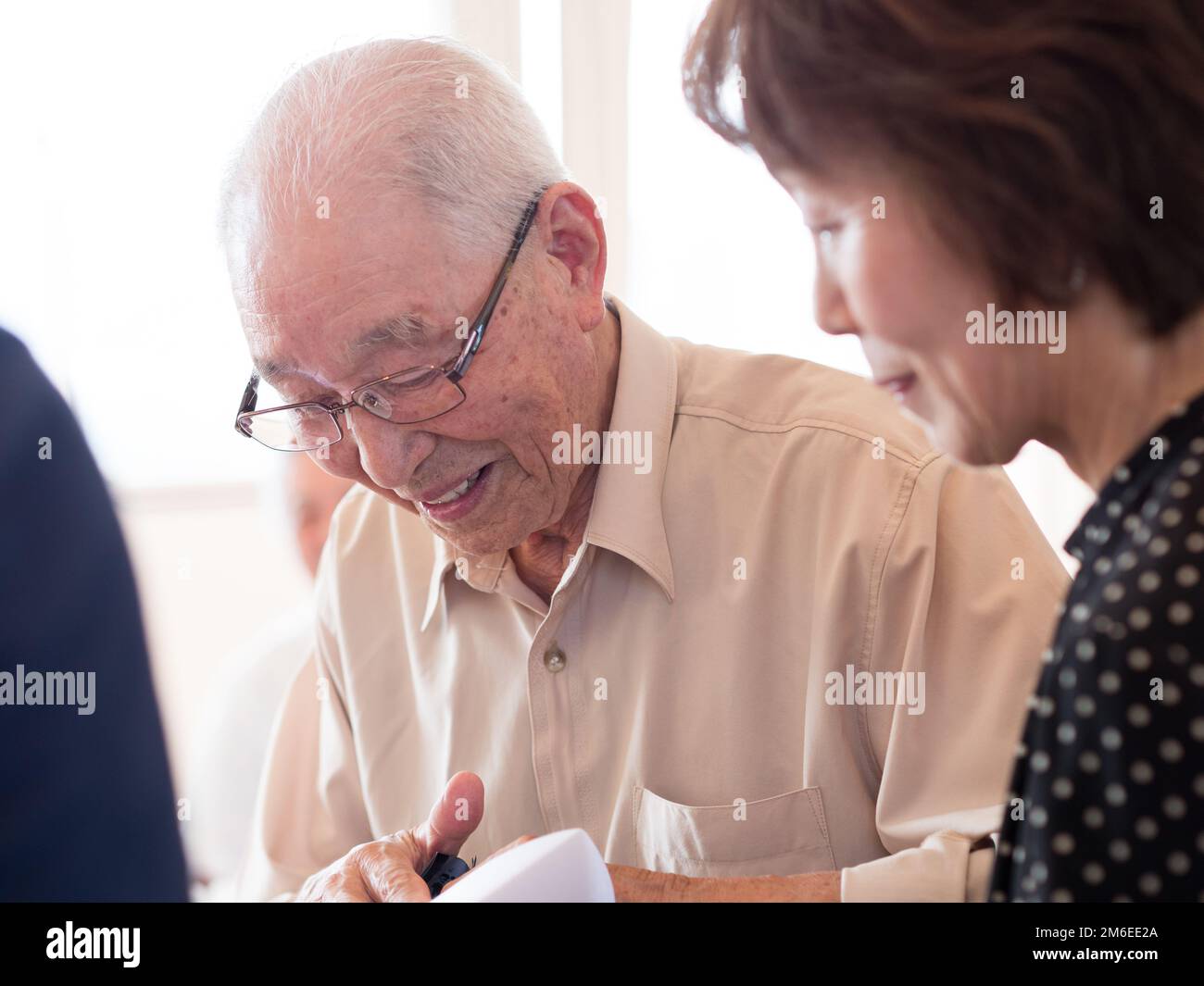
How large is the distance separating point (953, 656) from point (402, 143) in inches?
25.5

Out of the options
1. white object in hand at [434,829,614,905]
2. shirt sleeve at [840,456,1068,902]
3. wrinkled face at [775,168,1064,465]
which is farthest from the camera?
shirt sleeve at [840,456,1068,902]

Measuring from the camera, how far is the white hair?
3.08 ft

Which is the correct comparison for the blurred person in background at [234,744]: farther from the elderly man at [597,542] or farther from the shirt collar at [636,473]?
the shirt collar at [636,473]

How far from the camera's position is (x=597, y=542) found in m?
1.06

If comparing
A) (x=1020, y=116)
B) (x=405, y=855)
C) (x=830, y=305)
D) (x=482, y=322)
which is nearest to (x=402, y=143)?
(x=482, y=322)

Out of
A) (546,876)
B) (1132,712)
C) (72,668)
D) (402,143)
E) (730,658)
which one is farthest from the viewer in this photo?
(72,668)

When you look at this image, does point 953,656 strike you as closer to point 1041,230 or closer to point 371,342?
point 1041,230

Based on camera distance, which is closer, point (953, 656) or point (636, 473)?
point (953, 656)

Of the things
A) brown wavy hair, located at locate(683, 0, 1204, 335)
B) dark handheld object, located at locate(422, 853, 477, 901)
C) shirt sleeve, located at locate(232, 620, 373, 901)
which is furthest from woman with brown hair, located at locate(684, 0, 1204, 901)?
shirt sleeve, located at locate(232, 620, 373, 901)

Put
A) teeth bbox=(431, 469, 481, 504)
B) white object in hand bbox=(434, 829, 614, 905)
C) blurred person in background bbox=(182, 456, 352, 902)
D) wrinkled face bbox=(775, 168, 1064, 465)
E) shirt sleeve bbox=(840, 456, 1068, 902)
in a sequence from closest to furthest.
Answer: wrinkled face bbox=(775, 168, 1064, 465) < white object in hand bbox=(434, 829, 614, 905) < shirt sleeve bbox=(840, 456, 1068, 902) < teeth bbox=(431, 469, 481, 504) < blurred person in background bbox=(182, 456, 352, 902)

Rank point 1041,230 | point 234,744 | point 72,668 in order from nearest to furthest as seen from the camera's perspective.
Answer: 1. point 1041,230
2. point 72,668
3. point 234,744

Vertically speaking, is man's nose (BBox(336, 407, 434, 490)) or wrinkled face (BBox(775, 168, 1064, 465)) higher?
wrinkled face (BBox(775, 168, 1064, 465))

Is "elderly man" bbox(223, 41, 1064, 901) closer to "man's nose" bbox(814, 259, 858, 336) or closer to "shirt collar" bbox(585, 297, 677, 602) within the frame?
"shirt collar" bbox(585, 297, 677, 602)
